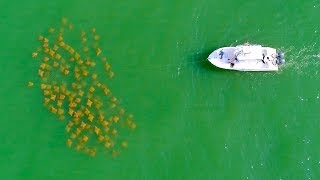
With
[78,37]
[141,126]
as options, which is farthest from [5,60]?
[141,126]

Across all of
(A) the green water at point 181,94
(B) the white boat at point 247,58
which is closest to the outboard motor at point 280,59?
(B) the white boat at point 247,58

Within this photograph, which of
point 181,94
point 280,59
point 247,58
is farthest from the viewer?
point 181,94

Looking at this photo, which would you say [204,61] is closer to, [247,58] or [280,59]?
[247,58]

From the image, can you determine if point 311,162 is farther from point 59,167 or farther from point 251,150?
point 59,167

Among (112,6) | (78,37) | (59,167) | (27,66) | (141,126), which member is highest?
(112,6)

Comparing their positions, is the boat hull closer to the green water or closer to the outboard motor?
the outboard motor

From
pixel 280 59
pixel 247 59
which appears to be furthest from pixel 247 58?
pixel 280 59
